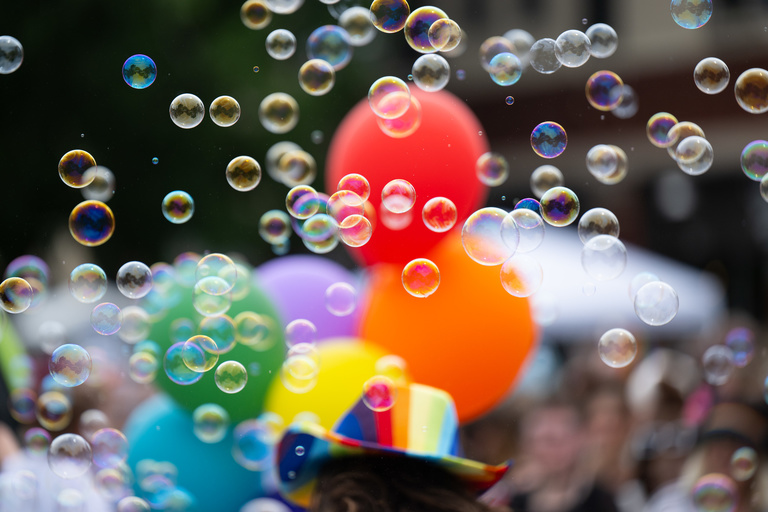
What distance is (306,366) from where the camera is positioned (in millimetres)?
2189

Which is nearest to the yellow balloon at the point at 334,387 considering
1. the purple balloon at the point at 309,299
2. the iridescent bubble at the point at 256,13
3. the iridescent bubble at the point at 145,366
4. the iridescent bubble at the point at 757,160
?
the purple balloon at the point at 309,299

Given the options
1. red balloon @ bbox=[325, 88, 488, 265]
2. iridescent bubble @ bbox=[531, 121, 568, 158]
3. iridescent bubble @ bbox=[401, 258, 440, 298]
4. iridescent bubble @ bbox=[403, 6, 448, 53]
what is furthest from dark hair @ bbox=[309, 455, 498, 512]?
iridescent bubble @ bbox=[403, 6, 448, 53]

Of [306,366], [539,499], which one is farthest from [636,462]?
[306,366]

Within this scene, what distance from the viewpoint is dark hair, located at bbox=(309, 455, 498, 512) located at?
163cm

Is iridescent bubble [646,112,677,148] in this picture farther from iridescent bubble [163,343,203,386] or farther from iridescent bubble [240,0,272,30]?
iridescent bubble [163,343,203,386]

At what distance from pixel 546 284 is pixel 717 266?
3.88 metres

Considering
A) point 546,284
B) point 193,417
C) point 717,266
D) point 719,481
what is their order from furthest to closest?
point 717,266, point 546,284, point 719,481, point 193,417

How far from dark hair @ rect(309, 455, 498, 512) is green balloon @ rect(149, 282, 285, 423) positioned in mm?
703

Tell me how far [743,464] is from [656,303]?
0.73 metres

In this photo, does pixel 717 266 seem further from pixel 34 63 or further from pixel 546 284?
pixel 34 63

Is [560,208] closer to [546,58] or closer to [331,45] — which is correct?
[546,58]

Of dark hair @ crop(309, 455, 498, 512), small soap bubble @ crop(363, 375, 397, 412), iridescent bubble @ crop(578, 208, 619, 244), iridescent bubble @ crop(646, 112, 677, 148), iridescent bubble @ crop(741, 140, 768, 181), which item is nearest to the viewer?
dark hair @ crop(309, 455, 498, 512)

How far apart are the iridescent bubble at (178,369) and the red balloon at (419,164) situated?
1.79ft

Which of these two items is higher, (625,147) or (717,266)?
(625,147)
